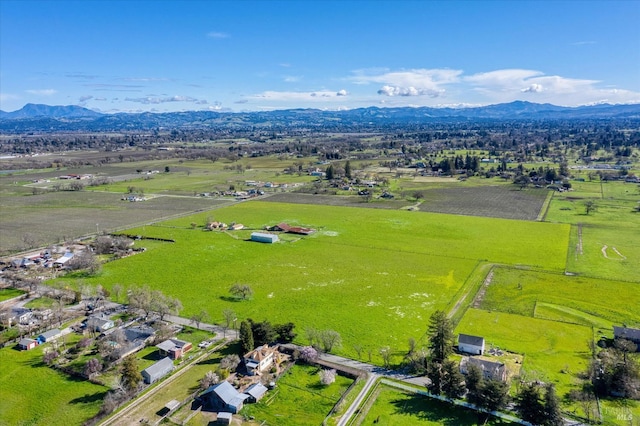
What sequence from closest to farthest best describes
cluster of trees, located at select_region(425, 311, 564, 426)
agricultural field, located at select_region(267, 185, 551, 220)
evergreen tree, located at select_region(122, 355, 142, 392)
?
cluster of trees, located at select_region(425, 311, 564, 426)
evergreen tree, located at select_region(122, 355, 142, 392)
agricultural field, located at select_region(267, 185, 551, 220)

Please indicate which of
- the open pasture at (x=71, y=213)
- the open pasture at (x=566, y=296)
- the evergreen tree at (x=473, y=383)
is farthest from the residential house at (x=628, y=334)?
the open pasture at (x=71, y=213)

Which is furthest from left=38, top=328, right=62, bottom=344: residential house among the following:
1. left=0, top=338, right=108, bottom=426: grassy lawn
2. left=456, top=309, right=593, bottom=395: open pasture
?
left=456, top=309, right=593, bottom=395: open pasture

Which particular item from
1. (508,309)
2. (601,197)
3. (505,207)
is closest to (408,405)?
(508,309)

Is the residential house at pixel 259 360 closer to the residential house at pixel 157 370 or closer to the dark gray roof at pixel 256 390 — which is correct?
the dark gray roof at pixel 256 390

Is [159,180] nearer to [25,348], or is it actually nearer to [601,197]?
[25,348]

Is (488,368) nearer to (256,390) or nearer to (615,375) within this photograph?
(615,375)

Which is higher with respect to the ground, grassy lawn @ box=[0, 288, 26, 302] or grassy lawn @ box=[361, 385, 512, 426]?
grassy lawn @ box=[0, 288, 26, 302]

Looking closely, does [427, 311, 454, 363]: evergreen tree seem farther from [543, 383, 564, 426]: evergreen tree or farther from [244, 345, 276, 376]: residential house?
[244, 345, 276, 376]: residential house
